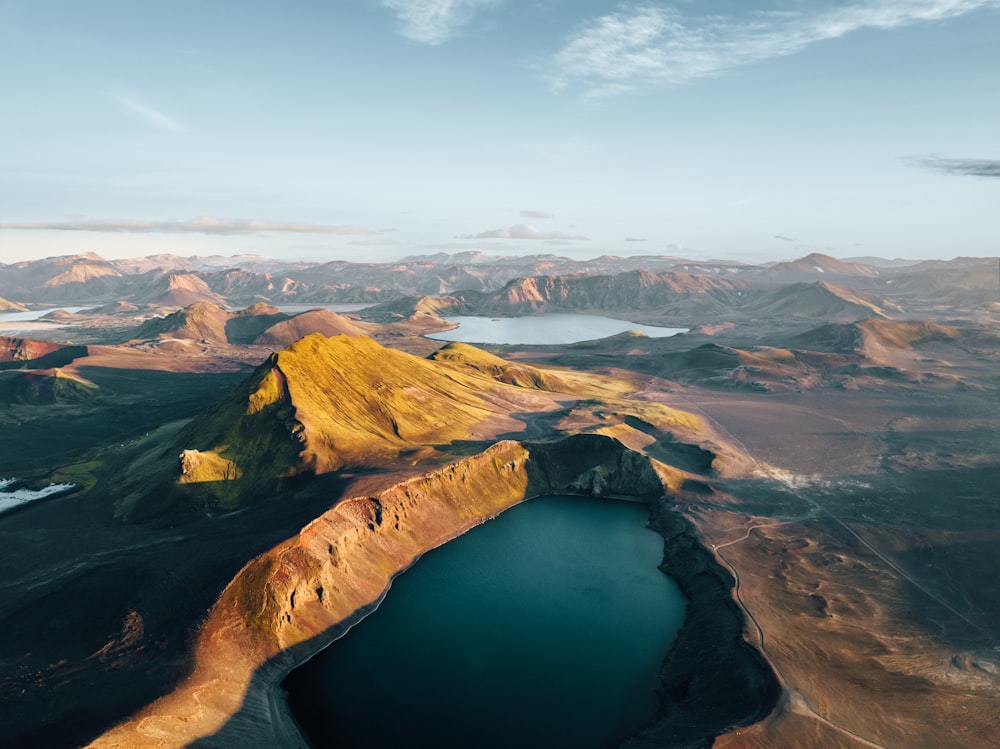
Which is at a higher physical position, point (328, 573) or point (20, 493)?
point (328, 573)

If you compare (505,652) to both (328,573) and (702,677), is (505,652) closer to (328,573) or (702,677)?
(702,677)

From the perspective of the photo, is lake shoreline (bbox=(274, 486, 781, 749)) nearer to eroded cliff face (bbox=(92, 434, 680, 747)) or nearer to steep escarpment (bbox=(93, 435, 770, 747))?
steep escarpment (bbox=(93, 435, 770, 747))

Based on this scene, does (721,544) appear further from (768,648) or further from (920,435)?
(920,435)

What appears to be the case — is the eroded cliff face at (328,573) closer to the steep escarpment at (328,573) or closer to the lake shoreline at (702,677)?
the steep escarpment at (328,573)

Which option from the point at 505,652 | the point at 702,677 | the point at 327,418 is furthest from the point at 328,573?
the point at 702,677

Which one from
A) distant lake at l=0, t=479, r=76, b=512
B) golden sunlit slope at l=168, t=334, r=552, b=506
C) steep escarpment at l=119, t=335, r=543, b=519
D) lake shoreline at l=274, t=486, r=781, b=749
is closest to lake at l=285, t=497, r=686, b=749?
lake shoreline at l=274, t=486, r=781, b=749

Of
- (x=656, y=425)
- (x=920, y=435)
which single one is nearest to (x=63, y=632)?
(x=656, y=425)

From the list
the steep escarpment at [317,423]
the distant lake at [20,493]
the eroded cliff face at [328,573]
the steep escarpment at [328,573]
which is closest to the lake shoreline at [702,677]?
the steep escarpment at [328,573]
